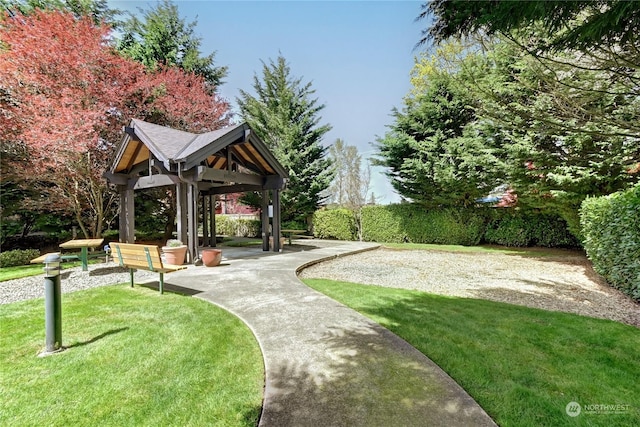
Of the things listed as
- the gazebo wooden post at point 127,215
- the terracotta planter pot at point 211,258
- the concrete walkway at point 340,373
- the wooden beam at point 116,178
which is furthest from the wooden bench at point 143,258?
the wooden beam at point 116,178

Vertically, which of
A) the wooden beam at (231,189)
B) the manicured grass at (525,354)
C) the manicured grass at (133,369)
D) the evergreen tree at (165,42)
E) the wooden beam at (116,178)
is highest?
the evergreen tree at (165,42)

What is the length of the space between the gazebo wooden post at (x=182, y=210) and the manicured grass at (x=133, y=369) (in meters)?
4.39

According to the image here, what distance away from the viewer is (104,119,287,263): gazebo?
29.3 feet

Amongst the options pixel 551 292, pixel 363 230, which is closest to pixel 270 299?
pixel 551 292

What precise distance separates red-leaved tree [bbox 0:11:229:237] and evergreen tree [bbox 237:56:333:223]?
8440mm

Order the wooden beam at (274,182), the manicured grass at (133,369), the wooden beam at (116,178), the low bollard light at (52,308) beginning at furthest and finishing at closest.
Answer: the wooden beam at (274,182)
the wooden beam at (116,178)
the low bollard light at (52,308)
the manicured grass at (133,369)

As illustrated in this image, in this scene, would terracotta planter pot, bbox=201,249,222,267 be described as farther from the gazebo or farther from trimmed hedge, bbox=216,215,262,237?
trimmed hedge, bbox=216,215,262,237

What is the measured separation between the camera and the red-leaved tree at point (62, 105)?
31.9 feet

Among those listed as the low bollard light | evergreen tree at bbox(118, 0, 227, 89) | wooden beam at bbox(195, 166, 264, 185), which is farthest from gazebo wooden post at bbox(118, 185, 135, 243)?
evergreen tree at bbox(118, 0, 227, 89)

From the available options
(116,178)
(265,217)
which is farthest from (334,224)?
(116,178)

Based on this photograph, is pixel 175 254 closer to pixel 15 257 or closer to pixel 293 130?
pixel 15 257

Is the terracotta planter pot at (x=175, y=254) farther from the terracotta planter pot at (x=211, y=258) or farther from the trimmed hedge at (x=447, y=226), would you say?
the trimmed hedge at (x=447, y=226)

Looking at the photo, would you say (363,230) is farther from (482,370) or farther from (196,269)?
(482,370)

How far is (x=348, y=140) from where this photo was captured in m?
23.8
